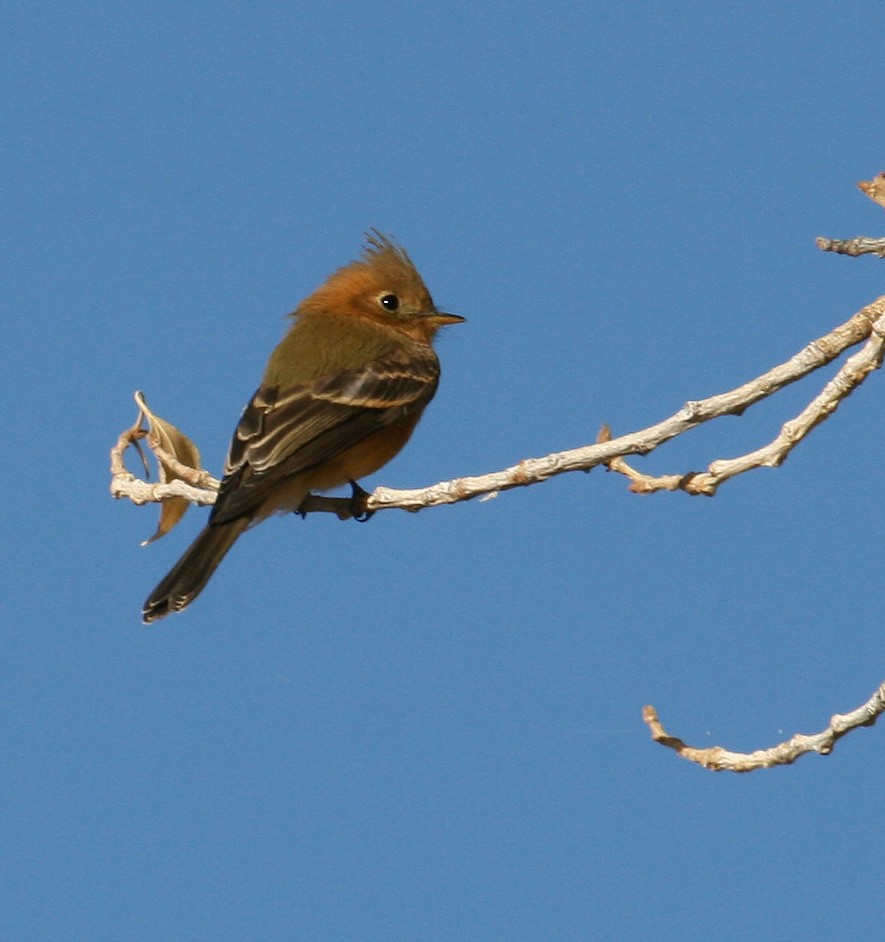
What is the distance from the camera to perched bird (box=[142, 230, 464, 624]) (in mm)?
7969

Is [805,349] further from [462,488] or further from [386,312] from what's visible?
[386,312]

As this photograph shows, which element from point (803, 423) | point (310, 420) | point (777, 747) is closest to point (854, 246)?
point (803, 423)

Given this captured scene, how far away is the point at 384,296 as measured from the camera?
10.0m

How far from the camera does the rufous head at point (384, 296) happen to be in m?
10.0

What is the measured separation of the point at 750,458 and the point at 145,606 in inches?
141

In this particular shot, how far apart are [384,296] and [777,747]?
5.41m

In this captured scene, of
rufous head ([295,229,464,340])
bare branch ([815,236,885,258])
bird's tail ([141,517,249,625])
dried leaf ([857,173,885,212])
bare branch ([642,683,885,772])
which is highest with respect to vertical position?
rufous head ([295,229,464,340])

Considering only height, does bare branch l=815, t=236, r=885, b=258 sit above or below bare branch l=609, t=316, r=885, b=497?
above

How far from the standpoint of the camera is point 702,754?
18.2 feet

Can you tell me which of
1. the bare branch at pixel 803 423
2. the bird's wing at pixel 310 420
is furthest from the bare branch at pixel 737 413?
the bird's wing at pixel 310 420

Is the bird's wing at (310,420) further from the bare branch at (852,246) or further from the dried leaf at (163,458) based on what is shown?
the bare branch at (852,246)

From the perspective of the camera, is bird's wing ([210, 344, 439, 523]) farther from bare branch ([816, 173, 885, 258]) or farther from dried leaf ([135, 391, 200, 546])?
bare branch ([816, 173, 885, 258])

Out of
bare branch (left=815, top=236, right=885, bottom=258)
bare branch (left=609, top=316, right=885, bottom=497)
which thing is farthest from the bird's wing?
bare branch (left=815, top=236, right=885, bottom=258)

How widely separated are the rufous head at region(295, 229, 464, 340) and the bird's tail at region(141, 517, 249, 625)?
8.06 feet
